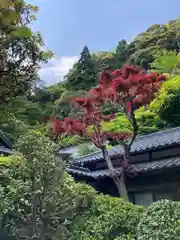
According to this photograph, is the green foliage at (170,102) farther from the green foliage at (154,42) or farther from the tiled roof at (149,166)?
the green foliage at (154,42)

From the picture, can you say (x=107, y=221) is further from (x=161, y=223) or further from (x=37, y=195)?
(x=37, y=195)

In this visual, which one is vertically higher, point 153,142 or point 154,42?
point 154,42

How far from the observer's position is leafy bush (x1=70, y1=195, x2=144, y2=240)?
22.2ft

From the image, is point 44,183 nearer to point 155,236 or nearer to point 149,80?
point 155,236

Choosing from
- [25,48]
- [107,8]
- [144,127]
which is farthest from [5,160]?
[107,8]

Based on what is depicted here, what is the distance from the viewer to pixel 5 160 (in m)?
7.04

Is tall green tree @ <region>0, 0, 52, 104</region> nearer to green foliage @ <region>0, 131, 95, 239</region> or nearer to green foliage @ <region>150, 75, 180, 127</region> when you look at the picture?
green foliage @ <region>0, 131, 95, 239</region>

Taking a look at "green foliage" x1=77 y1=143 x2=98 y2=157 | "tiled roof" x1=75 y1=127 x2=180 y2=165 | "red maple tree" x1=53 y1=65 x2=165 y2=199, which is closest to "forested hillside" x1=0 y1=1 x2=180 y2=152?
"red maple tree" x1=53 y1=65 x2=165 y2=199

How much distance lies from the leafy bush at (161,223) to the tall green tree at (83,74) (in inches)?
830

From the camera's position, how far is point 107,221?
6883 millimetres

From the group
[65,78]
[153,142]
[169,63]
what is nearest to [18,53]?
[153,142]

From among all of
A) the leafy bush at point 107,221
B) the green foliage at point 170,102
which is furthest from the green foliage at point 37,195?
the green foliage at point 170,102

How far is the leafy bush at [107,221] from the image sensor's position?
6766mm

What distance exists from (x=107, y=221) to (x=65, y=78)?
23.1 m
